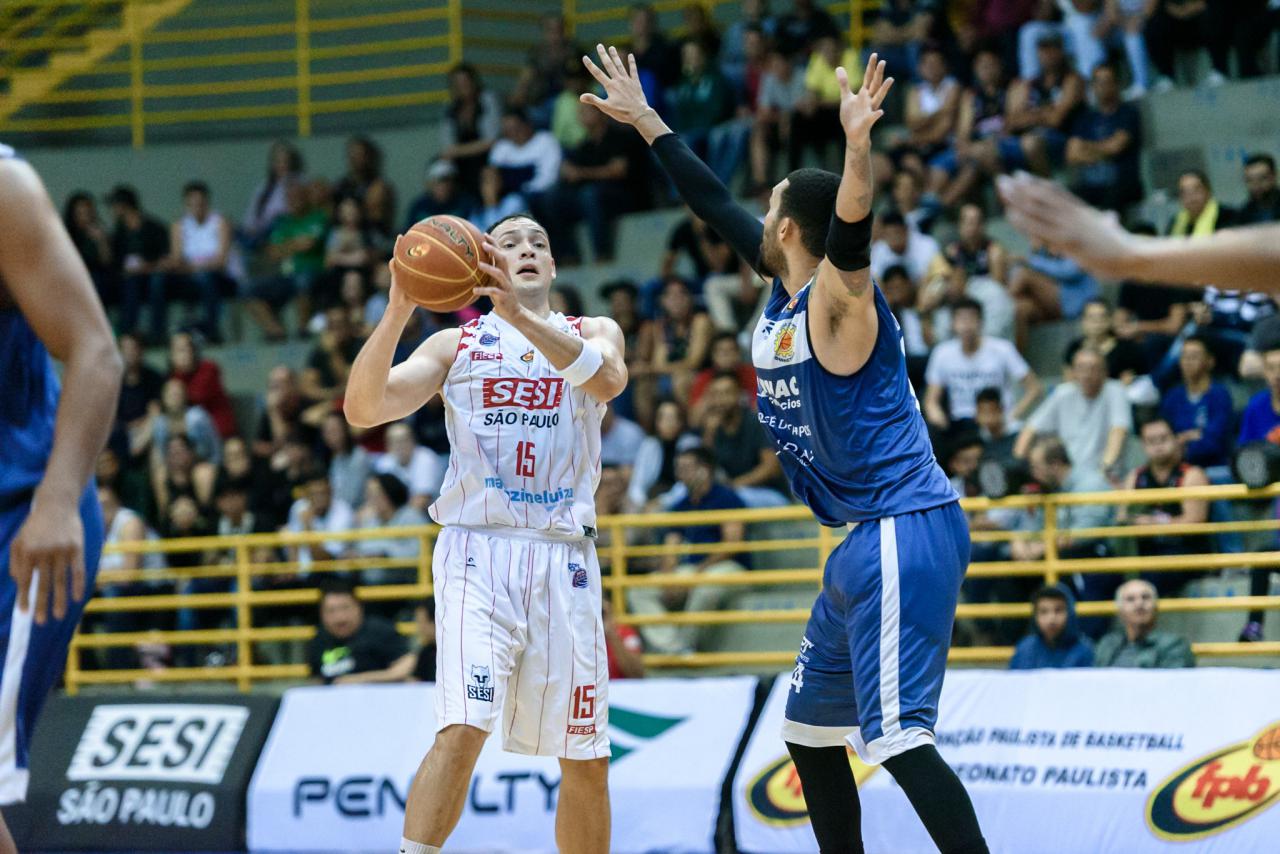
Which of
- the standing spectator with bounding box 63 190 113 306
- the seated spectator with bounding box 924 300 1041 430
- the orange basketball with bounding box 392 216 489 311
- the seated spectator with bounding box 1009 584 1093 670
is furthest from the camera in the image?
the standing spectator with bounding box 63 190 113 306

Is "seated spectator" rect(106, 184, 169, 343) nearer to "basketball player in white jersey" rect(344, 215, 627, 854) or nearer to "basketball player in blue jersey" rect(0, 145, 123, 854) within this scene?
"basketball player in white jersey" rect(344, 215, 627, 854)

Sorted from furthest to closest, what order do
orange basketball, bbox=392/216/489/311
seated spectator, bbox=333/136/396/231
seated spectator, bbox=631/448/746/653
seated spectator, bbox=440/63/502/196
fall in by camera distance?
seated spectator, bbox=333/136/396/231 → seated spectator, bbox=440/63/502/196 → seated spectator, bbox=631/448/746/653 → orange basketball, bbox=392/216/489/311

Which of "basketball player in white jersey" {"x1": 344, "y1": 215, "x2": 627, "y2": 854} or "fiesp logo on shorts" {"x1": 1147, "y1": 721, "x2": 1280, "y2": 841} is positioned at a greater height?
"basketball player in white jersey" {"x1": 344, "y1": 215, "x2": 627, "y2": 854}

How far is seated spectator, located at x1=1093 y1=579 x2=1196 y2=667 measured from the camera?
9.20 metres

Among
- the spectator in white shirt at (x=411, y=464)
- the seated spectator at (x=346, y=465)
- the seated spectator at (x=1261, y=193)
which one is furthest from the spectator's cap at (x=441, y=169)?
the seated spectator at (x=1261, y=193)

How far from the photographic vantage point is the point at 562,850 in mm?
6320

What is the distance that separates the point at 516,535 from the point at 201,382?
415 inches

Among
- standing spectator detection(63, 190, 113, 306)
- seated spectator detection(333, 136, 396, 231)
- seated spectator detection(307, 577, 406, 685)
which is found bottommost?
seated spectator detection(307, 577, 406, 685)

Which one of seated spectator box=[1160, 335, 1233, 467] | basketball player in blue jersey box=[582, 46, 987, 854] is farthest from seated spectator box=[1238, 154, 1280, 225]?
basketball player in blue jersey box=[582, 46, 987, 854]

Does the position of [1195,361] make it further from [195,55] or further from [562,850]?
[195,55]

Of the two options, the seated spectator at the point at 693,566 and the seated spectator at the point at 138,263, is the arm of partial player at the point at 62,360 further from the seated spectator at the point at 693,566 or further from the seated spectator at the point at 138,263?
the seated spectator at the point at 138,263

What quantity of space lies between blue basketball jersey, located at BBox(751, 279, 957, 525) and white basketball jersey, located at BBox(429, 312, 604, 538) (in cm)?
105

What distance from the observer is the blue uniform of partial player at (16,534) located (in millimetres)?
3760

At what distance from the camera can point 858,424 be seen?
5535 mm
